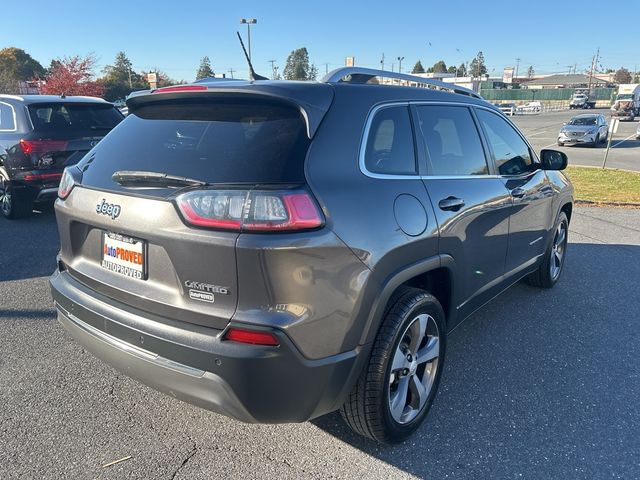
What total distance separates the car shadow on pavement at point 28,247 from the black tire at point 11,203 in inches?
4.3

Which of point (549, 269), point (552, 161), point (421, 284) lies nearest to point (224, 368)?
point (421, 284)

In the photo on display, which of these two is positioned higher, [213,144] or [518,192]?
[213,144]

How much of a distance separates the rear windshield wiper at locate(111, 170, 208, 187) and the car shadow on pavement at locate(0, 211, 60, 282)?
3.29 meters

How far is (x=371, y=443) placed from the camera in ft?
8.63

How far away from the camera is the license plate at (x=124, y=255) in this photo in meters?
2.24

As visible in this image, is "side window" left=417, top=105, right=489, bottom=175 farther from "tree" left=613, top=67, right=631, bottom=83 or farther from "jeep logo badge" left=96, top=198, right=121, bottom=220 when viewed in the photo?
"tree" left=613, top=67, right=631, bottom=83

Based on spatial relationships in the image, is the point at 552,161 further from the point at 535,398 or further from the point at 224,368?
the point at 224,368

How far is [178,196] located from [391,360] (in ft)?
4.11

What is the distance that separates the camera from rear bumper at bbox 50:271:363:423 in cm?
198

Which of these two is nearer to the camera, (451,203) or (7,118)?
(451,203)

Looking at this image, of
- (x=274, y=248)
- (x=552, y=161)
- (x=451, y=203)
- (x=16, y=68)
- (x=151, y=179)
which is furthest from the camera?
(x=16, y=68)

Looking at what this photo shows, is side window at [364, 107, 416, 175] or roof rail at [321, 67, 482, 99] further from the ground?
roof rail at [321, 67, 482, 99]

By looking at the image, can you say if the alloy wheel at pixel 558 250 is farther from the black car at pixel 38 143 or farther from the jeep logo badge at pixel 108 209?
the black car at pixel 38 143

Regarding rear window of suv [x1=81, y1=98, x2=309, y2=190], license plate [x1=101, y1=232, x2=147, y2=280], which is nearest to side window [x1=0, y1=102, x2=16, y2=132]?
rear window of suv [x1=81, y1=98, x2=309, y2=190]
